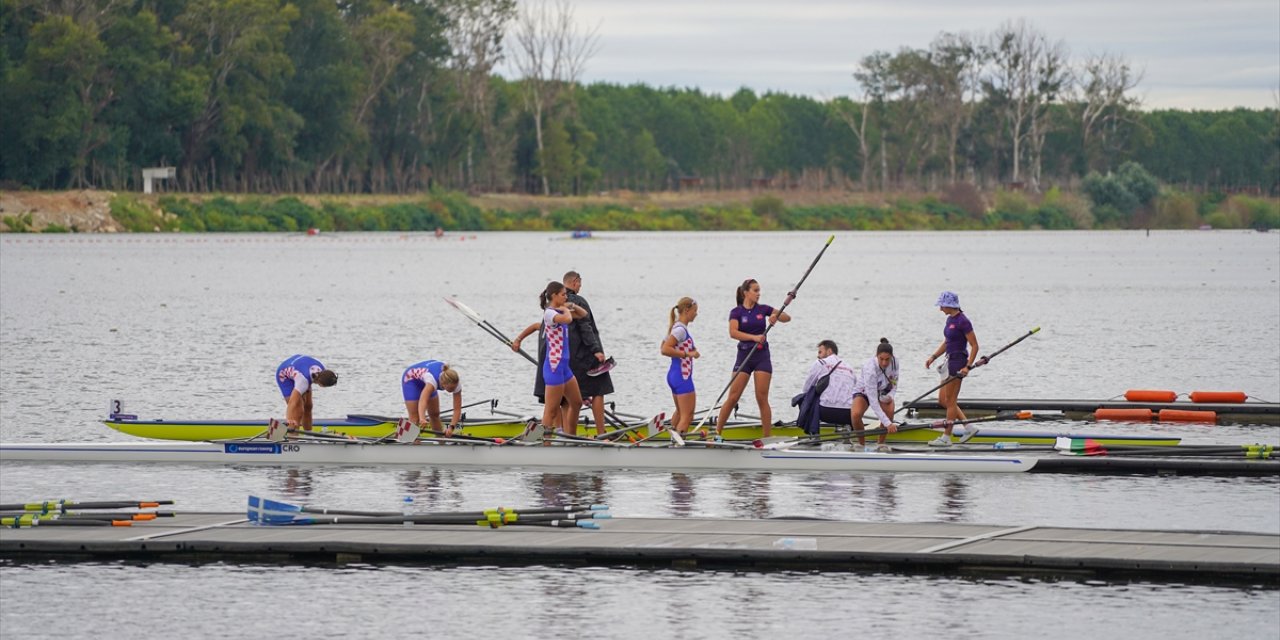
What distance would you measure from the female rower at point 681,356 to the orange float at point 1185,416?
7.96 meters

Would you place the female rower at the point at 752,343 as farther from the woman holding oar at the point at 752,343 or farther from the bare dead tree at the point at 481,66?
the bare dead tree at the point at 481,66

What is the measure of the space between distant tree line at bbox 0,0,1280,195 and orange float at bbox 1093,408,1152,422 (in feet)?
271

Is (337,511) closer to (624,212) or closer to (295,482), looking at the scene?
(295,482)

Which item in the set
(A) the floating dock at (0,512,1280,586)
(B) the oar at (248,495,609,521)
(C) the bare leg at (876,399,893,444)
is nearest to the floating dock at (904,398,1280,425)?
(C) the bare leg at (876,399,893,444)

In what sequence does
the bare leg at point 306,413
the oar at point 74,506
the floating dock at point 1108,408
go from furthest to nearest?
1. the floating dock at point 1108,408
2. the bare leg at point 306,413
3. the oar at point 74,506

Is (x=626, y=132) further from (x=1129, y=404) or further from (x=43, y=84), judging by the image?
(x=1129, y=404)

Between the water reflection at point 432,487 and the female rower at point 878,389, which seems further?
the female rower at point 878,389

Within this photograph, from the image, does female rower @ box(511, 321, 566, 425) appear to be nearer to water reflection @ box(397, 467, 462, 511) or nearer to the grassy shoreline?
water reflection @ box(397, 467, 462, 511)

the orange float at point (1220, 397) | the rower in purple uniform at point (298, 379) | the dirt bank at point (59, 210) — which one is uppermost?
the dirt bank at point (59, 210)

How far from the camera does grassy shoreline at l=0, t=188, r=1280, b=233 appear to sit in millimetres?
107750

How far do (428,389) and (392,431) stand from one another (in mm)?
1576

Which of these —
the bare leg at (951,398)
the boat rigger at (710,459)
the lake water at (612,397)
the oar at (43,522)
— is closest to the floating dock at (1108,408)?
the lake water at (612,397)

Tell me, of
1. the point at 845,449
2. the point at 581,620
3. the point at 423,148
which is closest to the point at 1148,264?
the point at 423,148

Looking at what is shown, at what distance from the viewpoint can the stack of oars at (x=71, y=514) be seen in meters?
16.6
